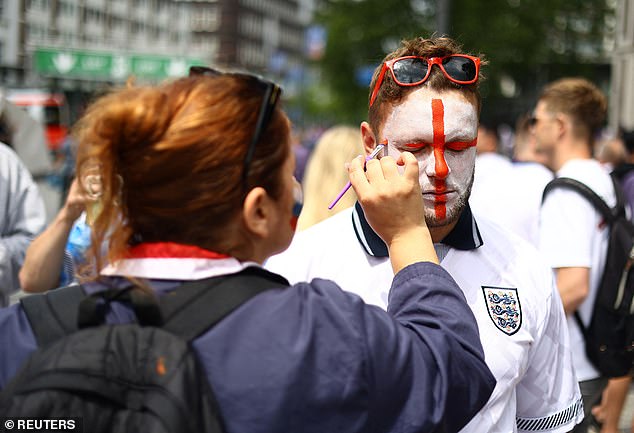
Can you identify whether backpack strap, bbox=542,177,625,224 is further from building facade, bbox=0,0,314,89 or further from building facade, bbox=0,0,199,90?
building facade, bbox=0,0,199,90

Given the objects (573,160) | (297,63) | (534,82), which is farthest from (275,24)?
(573,160)

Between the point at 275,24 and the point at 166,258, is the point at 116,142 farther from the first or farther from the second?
the point at 275,24

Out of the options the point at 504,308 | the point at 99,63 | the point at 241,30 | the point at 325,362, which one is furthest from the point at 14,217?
the point at 241,30

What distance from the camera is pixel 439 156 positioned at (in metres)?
2.15

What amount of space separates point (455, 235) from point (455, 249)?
0.04 metres

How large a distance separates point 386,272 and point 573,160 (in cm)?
209

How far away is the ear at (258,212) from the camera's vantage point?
56.4 inches

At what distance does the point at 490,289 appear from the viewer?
2.12 metres

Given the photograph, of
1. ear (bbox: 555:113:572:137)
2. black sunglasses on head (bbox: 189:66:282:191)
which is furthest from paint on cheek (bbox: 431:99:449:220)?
ear (bbox: 555:113:572:137)

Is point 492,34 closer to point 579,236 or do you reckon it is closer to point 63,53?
point 63,53

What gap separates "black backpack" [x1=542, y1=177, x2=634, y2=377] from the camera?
3506 millimetres

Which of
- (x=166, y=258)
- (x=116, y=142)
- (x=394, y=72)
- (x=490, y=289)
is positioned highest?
(x=394, y=72)

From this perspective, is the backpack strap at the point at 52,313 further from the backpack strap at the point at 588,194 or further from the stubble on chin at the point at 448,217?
the backpack strap at the point at 588,194

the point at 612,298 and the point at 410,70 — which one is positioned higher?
the point at 410,70
